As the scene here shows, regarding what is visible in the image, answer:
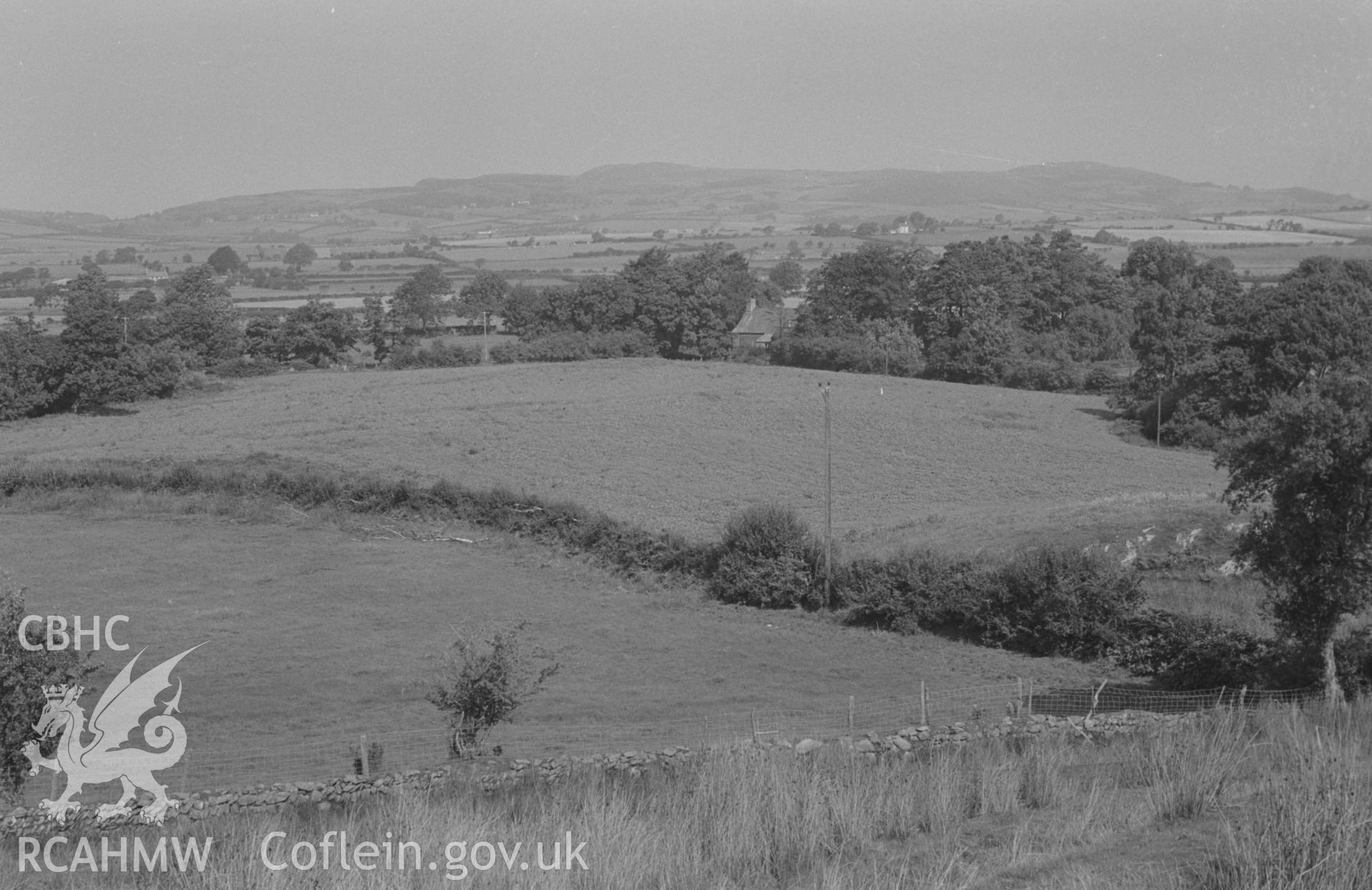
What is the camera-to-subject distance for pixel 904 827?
7.99 meters

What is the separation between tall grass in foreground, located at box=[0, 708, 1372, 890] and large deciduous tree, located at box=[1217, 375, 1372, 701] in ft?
26.1

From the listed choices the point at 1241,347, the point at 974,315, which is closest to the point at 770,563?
the point at 1241,347

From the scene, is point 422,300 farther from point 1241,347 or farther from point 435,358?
point 1241,347

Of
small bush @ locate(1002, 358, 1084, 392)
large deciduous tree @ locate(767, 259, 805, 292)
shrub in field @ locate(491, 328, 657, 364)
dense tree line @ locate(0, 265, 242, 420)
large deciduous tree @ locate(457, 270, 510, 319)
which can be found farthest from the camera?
large deciduous tree @ locate(767, 259, 805, 292)

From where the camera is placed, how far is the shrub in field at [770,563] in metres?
28.0

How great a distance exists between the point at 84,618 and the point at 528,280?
10280cm

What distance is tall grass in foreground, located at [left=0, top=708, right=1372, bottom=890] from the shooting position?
6.37 m

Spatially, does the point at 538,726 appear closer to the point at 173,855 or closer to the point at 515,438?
the point at 173,855

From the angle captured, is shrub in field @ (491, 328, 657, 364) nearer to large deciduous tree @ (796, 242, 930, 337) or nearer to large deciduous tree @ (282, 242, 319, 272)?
large deciduous tree @ (796, 242, 930, 337)

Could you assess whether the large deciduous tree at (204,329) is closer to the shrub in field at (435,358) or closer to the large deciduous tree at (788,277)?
the shrub in field at (435,358)

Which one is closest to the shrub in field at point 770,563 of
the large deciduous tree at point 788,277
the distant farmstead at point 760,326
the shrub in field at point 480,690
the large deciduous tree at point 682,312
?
the shrub in field at point 480,690

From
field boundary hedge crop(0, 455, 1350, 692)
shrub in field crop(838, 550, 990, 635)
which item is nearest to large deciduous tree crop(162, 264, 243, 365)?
field boundary hedge crop(0, 455, 1350, 692)

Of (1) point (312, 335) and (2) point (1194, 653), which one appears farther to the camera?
(1) point (312, 335)

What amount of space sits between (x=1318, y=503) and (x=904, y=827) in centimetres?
1243
